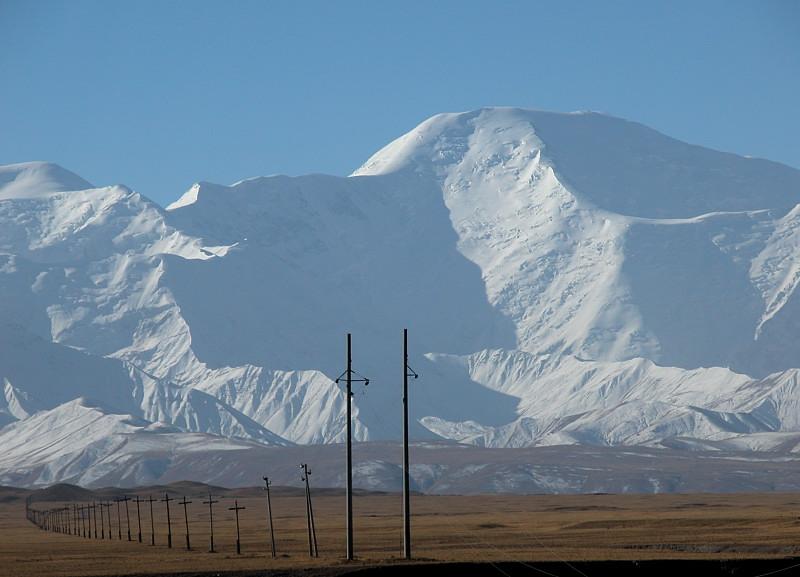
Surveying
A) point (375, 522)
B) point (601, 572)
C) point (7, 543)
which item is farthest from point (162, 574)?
point (375, 522)

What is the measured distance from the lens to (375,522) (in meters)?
192

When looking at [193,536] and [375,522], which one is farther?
[375,522]

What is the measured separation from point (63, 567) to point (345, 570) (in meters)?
24.7

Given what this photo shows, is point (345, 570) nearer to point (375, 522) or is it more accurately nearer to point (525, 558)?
point (525, 558)

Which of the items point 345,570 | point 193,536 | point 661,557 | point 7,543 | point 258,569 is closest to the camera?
point 345,570

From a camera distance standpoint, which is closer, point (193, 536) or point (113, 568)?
point (113, 568)

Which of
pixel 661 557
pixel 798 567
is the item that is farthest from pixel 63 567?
pixel 798 567

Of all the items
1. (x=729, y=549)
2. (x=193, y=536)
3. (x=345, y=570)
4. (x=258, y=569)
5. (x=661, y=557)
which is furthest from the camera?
(x=193, y=536)

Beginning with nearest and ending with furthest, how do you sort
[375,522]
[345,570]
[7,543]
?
[345,570] < [7,543] < [375,522]

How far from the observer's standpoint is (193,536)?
6373 inches

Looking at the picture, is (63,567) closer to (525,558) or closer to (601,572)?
(525,558)

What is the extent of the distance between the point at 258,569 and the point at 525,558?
14755 millimetres

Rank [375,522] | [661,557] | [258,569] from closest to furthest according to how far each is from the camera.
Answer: [258,569] → [661,557] → [375,522]

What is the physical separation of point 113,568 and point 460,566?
23082mm
